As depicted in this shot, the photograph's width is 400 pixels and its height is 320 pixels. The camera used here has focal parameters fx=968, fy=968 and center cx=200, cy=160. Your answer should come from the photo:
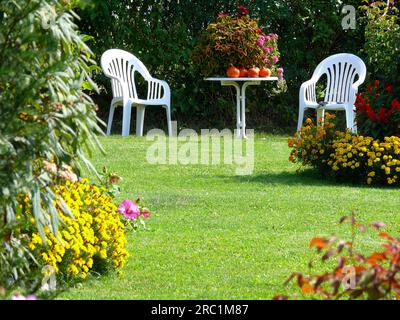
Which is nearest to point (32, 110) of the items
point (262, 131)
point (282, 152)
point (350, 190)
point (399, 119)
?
point (350, 190)

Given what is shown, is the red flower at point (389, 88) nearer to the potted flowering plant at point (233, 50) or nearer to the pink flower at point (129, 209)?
the potted flowering plant at point (233, 50)

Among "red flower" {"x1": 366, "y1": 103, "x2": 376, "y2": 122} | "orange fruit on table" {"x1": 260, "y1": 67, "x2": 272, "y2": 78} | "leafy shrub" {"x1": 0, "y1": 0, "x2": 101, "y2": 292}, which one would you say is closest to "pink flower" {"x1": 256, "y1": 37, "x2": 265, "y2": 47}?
"orange fruit on table" {"x1": 260, "y1": 67, "x2": 272, "y2": 78}

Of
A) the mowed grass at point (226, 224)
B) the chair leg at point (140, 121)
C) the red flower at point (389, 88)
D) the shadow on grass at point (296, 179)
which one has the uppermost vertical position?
the red flower at point (389, 88)

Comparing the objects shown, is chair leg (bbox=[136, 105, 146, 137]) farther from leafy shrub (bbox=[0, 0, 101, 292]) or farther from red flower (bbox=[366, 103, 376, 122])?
leafy shrub (bbox=[0, 0, 101, 292])

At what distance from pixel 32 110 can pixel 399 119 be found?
5.32m

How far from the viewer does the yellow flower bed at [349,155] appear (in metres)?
8.01

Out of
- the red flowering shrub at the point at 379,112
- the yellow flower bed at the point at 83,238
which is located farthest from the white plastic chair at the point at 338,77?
the yellow flower bed at the point at 83,238

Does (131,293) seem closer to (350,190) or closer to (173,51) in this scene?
(350,190)

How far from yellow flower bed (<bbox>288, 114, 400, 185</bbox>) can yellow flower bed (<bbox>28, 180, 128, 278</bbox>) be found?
11.4 ft

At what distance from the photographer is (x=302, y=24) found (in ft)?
42.4

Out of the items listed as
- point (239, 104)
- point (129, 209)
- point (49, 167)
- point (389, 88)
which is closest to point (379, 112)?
point (389, 88)

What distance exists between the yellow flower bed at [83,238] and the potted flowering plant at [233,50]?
6.59 metres

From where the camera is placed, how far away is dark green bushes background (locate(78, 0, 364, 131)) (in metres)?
12.6

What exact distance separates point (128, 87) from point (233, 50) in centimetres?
148
